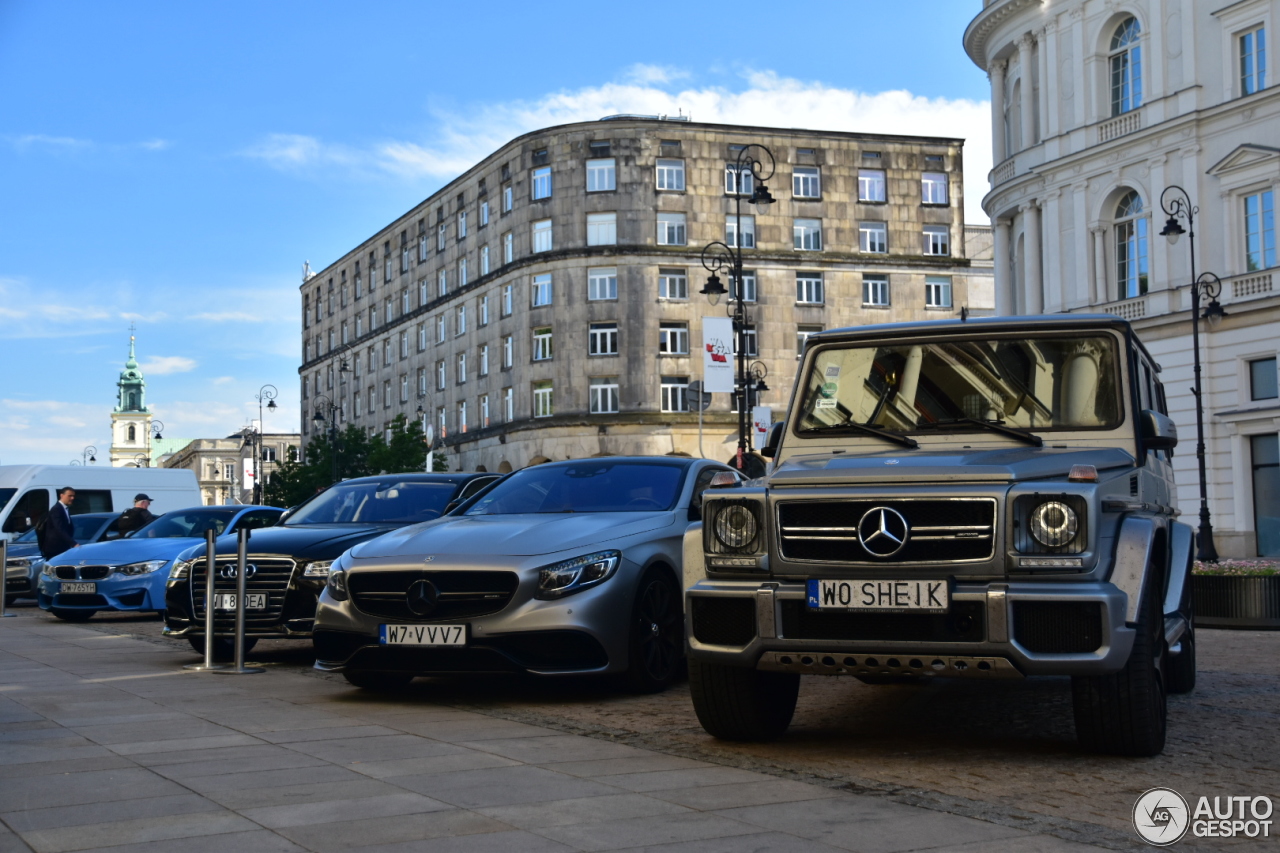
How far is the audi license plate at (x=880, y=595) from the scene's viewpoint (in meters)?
5.79

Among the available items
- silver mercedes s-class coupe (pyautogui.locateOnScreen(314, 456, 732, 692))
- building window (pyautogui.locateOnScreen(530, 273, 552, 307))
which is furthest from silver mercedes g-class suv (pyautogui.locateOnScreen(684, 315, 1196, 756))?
building window (pyautogui.locateOnScreen(530, 273, 552, 307))

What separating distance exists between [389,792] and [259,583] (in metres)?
5.81

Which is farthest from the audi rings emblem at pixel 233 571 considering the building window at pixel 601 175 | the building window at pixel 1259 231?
the building window at pixel 601 175

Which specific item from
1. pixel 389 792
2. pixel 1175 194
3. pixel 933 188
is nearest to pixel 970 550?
pixel 389 792

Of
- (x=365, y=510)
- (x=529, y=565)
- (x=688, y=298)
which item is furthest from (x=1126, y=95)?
(x=529, y=565)

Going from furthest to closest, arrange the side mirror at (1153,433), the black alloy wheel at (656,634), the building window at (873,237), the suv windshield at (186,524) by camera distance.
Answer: the building window at (873,237)
the suv windshield at (186,524)
the black alloy wheel at (656,634)
the side mirror at (1153,433)

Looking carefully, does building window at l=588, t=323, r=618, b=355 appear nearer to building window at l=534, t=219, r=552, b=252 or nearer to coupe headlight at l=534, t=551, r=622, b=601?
building window at l=534, t=219, r=552, b=252

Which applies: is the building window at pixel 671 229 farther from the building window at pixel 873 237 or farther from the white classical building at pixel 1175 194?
the white classical building at pixel 1175 194

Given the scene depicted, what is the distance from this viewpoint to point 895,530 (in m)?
5.93

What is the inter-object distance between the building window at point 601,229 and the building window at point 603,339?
356cm

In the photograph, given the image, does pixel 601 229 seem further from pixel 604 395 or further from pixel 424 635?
pixel 424 635

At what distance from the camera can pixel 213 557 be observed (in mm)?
10938

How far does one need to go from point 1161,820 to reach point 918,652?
120cm

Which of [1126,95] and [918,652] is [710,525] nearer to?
[918,652]
